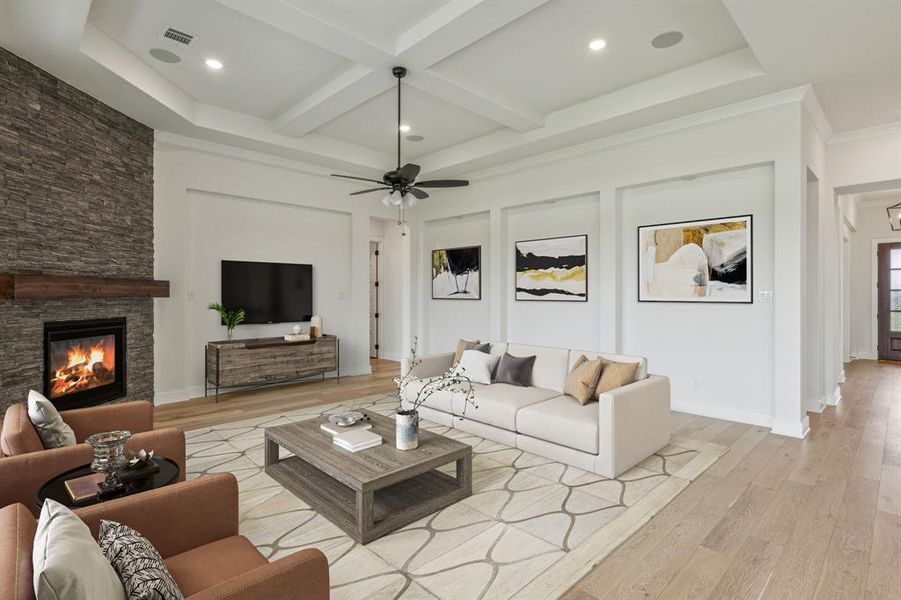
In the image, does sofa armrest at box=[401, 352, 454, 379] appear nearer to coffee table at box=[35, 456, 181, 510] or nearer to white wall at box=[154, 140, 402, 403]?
white wall at box=[154, 140, 402, 403]

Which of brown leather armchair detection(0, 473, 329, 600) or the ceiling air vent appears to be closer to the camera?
brown leather armchair detection(0, 473, 329, 600)

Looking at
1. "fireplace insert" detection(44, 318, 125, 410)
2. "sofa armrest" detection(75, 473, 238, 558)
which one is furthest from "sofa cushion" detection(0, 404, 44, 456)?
"fireplace insert" detection(44, 318, 125, 410)

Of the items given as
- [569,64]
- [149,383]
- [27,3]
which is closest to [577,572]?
[569,64]

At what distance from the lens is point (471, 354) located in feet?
16.0

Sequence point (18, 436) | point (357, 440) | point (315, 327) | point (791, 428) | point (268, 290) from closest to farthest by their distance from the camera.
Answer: point (18, 436) → point (357, 440) → point (791, 428) → point (268, 290) → point (315, 327)

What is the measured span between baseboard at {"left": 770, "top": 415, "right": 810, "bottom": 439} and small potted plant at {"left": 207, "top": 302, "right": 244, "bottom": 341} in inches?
239

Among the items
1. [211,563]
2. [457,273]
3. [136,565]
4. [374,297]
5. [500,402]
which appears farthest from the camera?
[374,297]

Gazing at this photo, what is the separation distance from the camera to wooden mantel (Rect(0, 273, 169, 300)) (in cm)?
361

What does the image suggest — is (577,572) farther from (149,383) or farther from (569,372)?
(149,383)

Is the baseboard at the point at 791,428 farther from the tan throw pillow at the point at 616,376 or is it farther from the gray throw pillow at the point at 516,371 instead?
the gray throw pillow at the point at 516,371

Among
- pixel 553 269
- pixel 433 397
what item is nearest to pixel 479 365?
pixel 433 397

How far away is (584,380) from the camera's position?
3889 mm

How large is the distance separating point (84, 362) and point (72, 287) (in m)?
0.84

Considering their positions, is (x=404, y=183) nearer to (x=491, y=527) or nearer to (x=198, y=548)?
(x=491, y=527)
